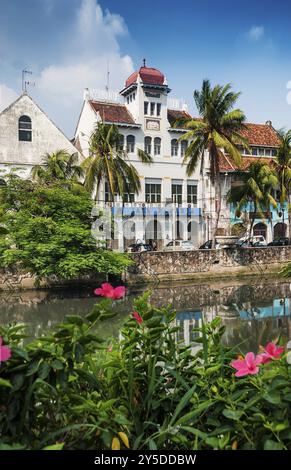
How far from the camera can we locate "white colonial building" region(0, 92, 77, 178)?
31375mm

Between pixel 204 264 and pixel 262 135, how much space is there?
1981cm

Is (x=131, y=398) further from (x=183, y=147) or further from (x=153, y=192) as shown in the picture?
(x=183, y=147)

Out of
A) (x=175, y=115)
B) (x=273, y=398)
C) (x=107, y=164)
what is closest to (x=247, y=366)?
(x=273, y=398)

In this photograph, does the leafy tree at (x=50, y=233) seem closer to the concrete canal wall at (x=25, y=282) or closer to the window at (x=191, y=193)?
the concrete canal wall at (x=25, y=282)

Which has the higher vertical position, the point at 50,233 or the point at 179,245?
the point at 50,233

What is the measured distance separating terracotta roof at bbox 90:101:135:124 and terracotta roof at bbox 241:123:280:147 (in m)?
11.4

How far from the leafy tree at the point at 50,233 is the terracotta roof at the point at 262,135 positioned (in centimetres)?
2260

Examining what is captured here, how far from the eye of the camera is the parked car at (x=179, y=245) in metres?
32.7

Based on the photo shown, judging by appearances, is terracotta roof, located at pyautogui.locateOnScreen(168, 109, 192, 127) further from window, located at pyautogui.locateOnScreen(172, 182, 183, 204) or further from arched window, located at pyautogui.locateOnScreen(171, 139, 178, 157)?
window, located at pyautogui.locateOnScreen(172, 182, 183, 204)

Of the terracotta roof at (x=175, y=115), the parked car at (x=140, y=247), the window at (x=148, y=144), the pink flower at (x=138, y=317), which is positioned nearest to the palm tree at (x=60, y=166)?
the parked car at (x=140, y=247)

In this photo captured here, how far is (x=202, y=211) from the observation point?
1470 inches

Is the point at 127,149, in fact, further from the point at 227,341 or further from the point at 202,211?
the point at 227,341

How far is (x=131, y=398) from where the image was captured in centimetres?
224

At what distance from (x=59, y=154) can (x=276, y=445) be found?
29959 mm
